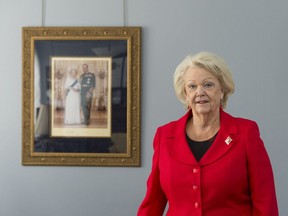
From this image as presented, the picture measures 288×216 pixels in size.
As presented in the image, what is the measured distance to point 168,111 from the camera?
3180mm

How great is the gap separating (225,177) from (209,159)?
96 mm

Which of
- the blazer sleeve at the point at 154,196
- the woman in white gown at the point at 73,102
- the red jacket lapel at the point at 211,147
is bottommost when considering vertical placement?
the blazer sleeve at the point at 154,196

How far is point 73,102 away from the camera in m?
3.19

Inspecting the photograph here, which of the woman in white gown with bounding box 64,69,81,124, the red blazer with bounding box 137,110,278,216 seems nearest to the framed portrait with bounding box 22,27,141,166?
the woman in white gown with bounding box 64,69,81,124

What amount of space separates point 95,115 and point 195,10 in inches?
37.9

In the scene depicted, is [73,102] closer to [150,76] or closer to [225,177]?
[150,76]

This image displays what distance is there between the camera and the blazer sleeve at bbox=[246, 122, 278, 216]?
5.82 ft

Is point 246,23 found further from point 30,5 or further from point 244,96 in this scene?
point 30,5

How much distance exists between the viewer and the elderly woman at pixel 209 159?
70.2 inches

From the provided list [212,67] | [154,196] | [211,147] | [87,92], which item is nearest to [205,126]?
[211,147]

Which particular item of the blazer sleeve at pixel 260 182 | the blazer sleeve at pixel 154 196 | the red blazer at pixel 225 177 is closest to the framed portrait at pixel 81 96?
the blazer sleeve at pixel 154 196

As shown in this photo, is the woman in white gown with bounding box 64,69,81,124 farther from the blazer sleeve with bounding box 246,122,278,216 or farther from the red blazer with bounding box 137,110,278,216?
the blazer sleeve with bounding box 246,122,278,216

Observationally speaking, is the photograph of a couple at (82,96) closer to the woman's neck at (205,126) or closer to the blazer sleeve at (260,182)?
the woman's neck at (205,126)

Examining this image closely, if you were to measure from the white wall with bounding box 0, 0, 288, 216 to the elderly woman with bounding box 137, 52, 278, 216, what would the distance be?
119 centimetres
